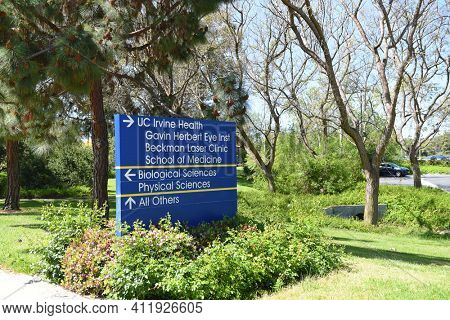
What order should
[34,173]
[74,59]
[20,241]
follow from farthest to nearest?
[34,173], [20,241], [74,59]

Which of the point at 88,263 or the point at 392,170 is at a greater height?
the point at 392,170

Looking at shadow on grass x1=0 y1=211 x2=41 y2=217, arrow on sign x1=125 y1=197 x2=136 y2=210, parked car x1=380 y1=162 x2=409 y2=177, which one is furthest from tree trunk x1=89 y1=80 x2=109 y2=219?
parked car x1=380 y1=162 x2=409 y2=177

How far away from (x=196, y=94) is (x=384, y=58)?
26.0 ft

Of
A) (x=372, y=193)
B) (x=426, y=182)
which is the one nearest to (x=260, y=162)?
(x=372, y=193)

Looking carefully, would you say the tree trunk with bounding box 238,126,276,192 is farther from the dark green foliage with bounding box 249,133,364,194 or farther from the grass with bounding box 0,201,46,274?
the grass with bounding box 0,201,46,274

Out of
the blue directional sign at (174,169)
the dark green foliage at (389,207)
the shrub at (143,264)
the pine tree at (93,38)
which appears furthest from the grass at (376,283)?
the dark green foliage at (389,207)

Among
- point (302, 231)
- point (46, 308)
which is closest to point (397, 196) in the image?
point (302, 231)

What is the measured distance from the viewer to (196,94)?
20.8 meters

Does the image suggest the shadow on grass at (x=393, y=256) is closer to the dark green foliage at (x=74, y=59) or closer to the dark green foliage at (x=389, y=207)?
the dark green foliage at (x=389, y=207)

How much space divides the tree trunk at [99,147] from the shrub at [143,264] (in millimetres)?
3848

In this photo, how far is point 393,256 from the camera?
33.5ft

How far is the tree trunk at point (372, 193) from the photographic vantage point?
17.0 metres

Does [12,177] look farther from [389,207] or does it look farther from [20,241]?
[389,207]

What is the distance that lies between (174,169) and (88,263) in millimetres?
2281
